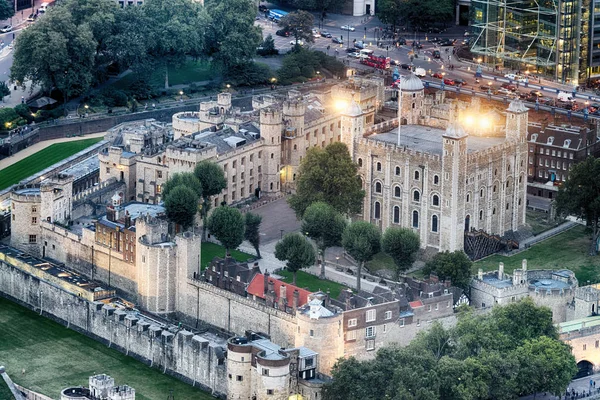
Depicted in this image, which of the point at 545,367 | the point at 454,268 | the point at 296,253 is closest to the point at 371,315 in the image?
the point at 454,268

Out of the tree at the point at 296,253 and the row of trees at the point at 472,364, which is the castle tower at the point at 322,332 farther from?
the tree at the point at 296,253

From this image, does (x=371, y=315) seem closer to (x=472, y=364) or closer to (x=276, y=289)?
(x=276, y=289)

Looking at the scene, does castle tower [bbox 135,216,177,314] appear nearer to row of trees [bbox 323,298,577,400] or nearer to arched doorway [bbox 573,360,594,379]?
row of trees [bbox 323,298,577,400]

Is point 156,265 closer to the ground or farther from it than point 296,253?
closer to the ground

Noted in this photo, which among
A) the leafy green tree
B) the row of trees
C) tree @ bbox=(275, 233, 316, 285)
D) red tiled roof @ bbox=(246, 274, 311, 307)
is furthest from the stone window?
tree @ bbox=(275, 233, 316, 285)

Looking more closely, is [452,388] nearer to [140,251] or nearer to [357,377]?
[357,377]
